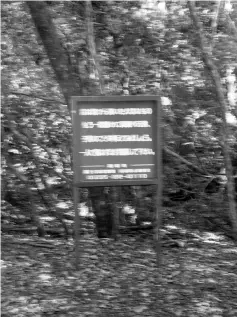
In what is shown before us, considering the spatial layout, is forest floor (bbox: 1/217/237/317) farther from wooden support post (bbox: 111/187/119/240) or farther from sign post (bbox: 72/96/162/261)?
sign post (bbox: 72/96/162/261)

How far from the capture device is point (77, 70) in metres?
8.80

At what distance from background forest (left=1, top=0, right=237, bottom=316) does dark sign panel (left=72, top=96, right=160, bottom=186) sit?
1.43 m

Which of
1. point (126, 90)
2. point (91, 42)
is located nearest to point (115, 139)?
point (91, 42)

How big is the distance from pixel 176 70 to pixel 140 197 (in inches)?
86.2

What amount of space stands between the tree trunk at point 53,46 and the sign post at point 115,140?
52.3 inches

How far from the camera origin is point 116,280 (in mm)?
6730

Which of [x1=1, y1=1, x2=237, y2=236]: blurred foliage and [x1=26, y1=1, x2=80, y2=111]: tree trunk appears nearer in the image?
[x1=26, y1=1, x2=80, y2=111]: tree trunk

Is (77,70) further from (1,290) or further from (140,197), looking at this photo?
(1,290)

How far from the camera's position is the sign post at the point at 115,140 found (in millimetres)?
6895

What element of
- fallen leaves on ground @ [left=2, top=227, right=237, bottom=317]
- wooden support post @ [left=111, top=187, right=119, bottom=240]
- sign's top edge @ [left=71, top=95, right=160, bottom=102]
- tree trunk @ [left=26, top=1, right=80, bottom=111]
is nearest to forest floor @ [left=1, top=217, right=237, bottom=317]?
fallen leaves on ground @ [left=2, top=227, right=237, bottom=317]

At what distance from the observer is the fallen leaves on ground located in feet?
19.1

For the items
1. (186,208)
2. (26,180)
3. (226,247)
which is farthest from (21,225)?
(226,247)

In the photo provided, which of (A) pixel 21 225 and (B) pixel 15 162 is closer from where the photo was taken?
(B) pixel 15 162

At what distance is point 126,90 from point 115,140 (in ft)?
8.13
